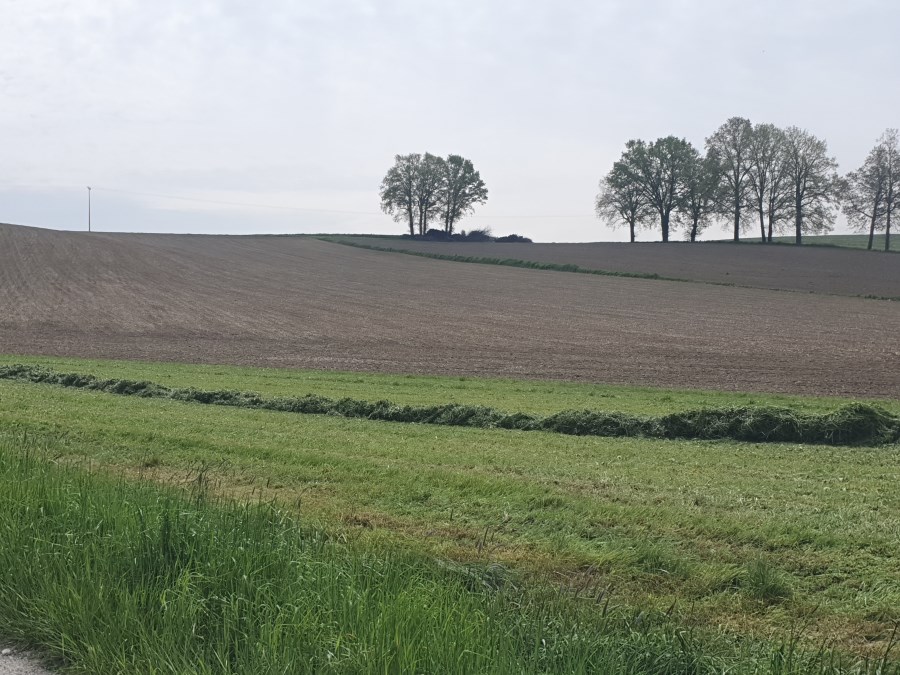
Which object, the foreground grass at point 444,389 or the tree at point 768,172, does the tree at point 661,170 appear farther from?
the foreground grass at point 444,389

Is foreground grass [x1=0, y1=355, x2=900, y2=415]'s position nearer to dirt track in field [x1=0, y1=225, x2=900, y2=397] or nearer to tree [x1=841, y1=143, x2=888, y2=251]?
dirt track in field [x1=0, y1=225, x2=900, y2=397]

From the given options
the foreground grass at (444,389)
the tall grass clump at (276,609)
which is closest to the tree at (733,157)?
the foreground grass at (444,389)

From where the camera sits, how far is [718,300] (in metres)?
53.5

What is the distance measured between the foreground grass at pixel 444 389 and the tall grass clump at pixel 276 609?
1148 cm

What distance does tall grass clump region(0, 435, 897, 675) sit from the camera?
411cm

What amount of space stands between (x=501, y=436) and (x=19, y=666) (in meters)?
9.80

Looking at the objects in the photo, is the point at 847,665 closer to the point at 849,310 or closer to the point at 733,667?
the point at 733,667

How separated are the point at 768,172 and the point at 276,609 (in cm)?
10482

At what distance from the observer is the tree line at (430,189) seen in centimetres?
12062

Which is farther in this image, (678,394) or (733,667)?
(678,394)

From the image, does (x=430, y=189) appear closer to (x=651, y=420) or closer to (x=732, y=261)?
(x=732, y=261)

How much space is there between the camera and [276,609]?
4.73 meters

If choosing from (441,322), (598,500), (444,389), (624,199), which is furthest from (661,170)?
(598,500)

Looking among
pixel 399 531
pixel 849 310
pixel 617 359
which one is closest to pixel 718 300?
pixel 849 310
